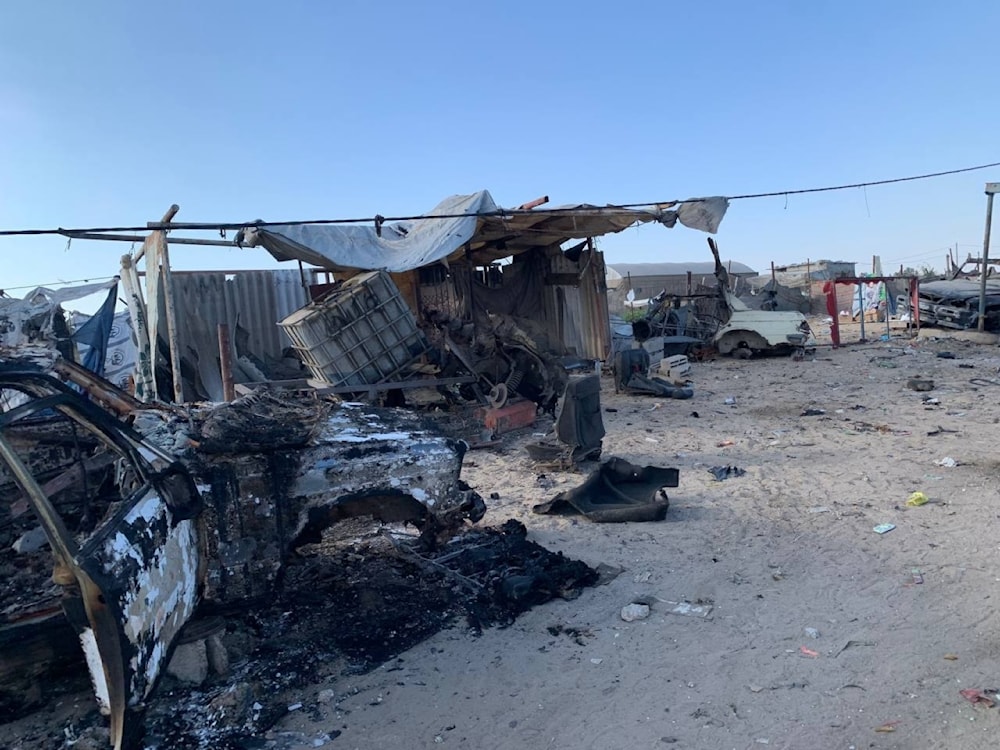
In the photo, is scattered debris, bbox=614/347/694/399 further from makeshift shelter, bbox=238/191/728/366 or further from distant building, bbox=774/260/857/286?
distant building, bbox=774/260/857/286

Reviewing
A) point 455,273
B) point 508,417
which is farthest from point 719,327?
point 508,417

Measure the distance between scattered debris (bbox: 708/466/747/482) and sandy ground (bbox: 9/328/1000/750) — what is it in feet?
0.37

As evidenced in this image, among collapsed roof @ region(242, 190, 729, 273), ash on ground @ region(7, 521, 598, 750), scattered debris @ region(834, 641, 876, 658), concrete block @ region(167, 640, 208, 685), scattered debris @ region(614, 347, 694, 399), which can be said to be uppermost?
collapsed roof @ region(242, 190, 729, 273)

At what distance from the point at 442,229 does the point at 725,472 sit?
5300mm

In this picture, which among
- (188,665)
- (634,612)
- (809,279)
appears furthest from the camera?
(809,279)

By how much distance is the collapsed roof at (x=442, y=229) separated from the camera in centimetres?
869

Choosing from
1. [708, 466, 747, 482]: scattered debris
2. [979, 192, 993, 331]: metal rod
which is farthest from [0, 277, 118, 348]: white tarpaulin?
[979, 192, 993, 331]: metal rod

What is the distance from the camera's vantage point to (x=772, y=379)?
1352 cm

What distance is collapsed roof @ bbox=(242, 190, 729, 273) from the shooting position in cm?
869

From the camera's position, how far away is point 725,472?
6988 millimetres

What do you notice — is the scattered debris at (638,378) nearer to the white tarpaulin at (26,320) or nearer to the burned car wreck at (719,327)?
the burned car wreck at (719,327)

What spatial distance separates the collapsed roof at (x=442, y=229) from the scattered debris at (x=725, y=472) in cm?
323

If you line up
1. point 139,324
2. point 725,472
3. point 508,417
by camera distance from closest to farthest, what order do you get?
1. point 725,472
2. point 508,417
3. point 139,324

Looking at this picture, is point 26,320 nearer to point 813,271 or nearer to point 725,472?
point 725,472
